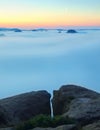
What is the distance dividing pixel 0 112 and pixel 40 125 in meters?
2.99

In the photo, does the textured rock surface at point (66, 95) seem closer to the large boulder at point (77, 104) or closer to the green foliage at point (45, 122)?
the large boulder at point (77, 104)

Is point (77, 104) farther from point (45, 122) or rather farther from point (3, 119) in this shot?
point (45, 122)

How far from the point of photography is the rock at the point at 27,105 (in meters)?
15.8

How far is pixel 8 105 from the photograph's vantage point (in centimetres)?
1595

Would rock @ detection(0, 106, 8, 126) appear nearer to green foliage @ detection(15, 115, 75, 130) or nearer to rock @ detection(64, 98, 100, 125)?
rock @ detection(64, 98, 100, 125)

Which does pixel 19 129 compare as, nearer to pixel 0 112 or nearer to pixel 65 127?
pixel 65 127

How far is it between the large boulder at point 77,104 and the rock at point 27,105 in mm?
478

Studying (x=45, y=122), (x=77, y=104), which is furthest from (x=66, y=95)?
(x=45, y=122)

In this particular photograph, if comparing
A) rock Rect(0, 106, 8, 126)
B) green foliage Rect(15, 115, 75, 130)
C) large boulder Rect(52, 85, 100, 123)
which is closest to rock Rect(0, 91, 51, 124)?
large boulder Rect(52, 85, 100, 123)

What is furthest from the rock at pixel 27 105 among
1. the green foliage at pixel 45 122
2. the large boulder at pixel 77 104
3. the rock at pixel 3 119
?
the green foliage at pixel 45 122

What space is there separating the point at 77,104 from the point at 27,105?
396 centimetres

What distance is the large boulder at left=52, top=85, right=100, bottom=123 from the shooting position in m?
11.4

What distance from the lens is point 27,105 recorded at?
54.9ft

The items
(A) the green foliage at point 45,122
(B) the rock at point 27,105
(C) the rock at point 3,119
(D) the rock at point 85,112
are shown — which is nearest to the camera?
(A) the green foliage at point 45,122
